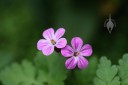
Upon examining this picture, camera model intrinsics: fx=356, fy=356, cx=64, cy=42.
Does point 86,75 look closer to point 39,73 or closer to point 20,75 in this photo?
point 39,73

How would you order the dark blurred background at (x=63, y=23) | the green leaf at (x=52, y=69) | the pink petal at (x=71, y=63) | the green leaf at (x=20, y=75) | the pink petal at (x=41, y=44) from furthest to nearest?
the dark blurred background at (x=63, y=23)
the green leaf at (x=20, y=75)
the green leaf at (x=52, y=69)
the pink petal at (x=41, y=44)
the pink petal at (x=71, y=63)

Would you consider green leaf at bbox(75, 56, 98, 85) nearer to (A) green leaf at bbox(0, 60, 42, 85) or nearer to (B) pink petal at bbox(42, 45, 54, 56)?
(A) green leaf at bbox(0, 60, 42, 85)

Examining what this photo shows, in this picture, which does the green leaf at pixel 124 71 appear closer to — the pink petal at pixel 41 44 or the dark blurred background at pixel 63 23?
the pink petal at pixel 41 44

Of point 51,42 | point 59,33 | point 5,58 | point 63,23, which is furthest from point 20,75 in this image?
point 63,23

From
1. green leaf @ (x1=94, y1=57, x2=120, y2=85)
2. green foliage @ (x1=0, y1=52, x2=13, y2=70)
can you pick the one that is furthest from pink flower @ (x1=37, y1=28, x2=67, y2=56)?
green foliage @ (x1=0, y1=52, x2=13, y2=70)

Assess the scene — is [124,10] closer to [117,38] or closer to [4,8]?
[117,38]

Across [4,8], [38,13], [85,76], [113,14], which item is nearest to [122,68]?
[85,76]

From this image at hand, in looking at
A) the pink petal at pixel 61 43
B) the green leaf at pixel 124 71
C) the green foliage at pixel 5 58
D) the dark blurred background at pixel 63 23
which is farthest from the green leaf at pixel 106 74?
the dark blurred background at pixel 63 23
